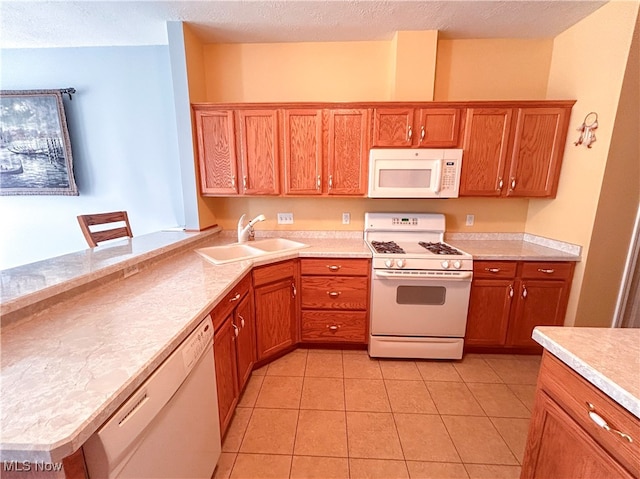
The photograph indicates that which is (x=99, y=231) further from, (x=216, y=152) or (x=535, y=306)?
(x=535, y=306)

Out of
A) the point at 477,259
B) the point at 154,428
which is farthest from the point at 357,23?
the point at 154,428

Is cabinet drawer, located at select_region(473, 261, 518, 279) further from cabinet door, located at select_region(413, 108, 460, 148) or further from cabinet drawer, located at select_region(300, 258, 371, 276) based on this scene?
cabinet door, located at select_region(413, 108, 460, 148)

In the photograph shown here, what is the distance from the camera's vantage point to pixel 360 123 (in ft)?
7.36

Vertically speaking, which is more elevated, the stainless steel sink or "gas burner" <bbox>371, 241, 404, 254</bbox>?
"gas burner" <bbox>371, 241, 404, 254</bbox>

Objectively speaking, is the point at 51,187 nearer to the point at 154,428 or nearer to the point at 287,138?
the point at 287,138

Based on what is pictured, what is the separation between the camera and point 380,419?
5.57ft

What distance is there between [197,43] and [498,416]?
3.74 meters

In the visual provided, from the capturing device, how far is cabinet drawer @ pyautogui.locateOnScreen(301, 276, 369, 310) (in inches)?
89.2

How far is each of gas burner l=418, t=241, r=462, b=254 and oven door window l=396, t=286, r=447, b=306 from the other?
30cm

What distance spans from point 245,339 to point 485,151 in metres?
2.45

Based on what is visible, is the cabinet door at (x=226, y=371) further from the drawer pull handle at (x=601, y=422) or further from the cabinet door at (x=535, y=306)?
the cabinet door at (x=535, y=306)

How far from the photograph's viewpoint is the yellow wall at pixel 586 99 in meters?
1.82

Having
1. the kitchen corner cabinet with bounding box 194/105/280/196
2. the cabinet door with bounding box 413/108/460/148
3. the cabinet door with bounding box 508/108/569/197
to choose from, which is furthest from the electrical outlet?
the cabinet door with bounding box 508/108/569/197

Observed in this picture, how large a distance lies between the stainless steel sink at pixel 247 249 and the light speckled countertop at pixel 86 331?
0.30m
